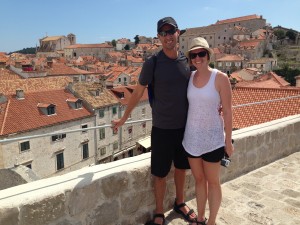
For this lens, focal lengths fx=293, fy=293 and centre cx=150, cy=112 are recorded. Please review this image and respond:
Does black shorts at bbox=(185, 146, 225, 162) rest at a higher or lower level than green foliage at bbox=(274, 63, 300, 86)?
higher

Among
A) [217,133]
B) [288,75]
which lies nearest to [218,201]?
[217,133]

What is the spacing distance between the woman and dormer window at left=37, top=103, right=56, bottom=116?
2122cm

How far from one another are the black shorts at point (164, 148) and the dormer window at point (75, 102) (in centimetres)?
2306

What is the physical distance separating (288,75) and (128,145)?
42.9 m

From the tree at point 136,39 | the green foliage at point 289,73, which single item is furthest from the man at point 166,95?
the tree at point 136,39

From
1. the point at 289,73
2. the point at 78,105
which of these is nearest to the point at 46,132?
the point at 78,105

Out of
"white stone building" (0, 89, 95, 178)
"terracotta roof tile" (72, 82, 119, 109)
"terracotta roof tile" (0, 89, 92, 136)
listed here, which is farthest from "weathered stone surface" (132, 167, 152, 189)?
"terracotta roof tile" (72, 82, 119, 109)

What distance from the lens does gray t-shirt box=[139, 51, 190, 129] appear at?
2570 millimetres

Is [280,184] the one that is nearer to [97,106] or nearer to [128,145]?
[97,106]

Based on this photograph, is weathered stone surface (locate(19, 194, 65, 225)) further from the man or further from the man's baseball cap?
the man's baseball cap

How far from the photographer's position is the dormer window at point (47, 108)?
22344 mm

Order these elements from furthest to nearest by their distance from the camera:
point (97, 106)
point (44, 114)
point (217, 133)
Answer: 1. point (97, 106)
2. point (44, 114)
3. point (217, 133)

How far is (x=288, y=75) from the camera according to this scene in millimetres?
58562

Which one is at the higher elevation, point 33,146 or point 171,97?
point 171,97
